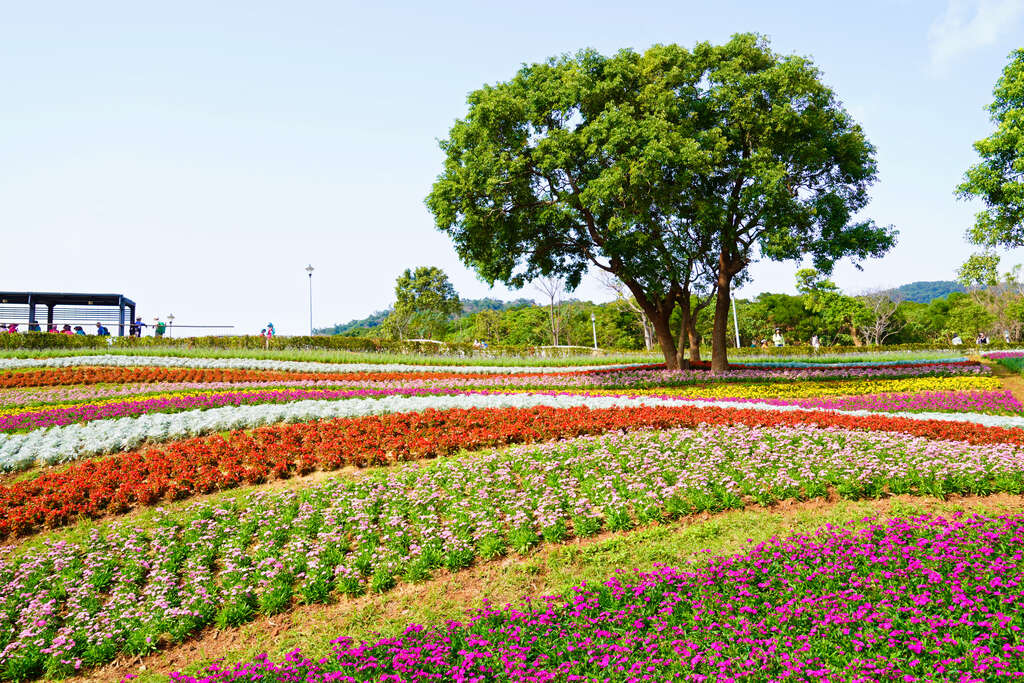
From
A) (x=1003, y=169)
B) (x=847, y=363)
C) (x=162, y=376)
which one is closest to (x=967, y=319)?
(x=847, y=363)

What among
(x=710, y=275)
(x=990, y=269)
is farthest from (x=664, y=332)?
(x=990, y=269)

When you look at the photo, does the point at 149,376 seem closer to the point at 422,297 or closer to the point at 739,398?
the point at 739,398

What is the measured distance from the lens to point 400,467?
27.3 feet

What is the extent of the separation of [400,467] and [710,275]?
2004cm

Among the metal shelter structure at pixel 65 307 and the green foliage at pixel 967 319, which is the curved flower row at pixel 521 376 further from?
the green foliage at pixel 967 319

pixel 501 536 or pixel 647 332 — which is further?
pixel 647 332

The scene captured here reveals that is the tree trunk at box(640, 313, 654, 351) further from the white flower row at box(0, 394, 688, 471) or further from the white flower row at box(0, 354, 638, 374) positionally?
the white flower row at box(0, 394, 688, 471)

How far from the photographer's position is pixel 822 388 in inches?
674

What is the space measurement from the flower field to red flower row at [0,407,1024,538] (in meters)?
0.05

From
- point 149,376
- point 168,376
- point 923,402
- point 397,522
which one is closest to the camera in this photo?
point 397,522

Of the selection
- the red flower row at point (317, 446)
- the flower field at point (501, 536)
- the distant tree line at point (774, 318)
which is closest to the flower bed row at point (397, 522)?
the flower field at point (501, 536)

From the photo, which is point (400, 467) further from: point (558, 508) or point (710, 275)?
point (710, 275)

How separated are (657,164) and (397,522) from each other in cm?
1356

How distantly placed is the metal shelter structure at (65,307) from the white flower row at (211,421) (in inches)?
734
